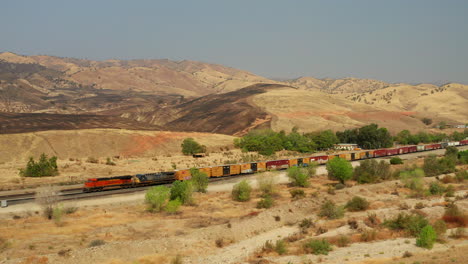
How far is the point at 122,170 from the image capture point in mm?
68875

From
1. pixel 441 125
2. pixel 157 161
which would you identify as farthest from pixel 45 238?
pixel 441 125

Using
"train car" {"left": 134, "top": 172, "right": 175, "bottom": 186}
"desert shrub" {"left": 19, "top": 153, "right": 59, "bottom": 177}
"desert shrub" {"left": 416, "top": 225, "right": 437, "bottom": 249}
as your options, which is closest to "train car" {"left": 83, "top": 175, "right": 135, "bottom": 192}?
"train car" {"left": 134, "top": 172, "right": 175, "bottom": 186}

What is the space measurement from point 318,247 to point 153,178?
3131 centimetres

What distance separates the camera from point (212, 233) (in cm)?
3250

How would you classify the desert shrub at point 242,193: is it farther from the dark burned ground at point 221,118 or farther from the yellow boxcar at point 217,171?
the dark burned ground at point 221,118

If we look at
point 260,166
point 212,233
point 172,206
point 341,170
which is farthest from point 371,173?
point 212,233

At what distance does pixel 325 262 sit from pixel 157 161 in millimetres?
56809

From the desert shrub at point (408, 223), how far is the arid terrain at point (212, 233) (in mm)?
944

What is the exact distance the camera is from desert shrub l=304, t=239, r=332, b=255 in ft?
92.9

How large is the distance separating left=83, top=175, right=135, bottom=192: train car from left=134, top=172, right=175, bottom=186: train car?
1.00m

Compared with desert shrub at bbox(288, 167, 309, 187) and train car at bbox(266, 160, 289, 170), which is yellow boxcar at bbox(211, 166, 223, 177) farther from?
desert shrub at bbox(288, 167, 309, 187)

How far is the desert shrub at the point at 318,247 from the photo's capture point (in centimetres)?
2833

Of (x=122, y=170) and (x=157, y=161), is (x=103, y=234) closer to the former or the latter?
(x=122, y=170)

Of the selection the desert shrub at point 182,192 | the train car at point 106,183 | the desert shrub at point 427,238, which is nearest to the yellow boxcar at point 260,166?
the train car at point 106,183
